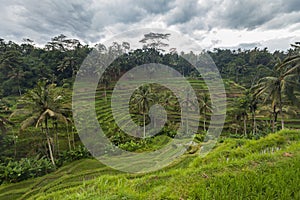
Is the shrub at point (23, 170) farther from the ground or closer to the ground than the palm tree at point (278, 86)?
closer to the ground

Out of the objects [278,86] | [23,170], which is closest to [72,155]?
[23,170]

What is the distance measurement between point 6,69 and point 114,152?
75.1 ft

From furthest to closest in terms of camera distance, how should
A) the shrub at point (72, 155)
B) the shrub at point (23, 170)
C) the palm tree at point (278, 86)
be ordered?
1. the shrub at point (72, 155)
2. the palm tree at point (278, 86)
3. the shrub at point (23, 170)

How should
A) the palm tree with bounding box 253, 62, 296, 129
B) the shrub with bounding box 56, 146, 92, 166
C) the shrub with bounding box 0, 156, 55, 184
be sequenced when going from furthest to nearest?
1. the shrub with bounding box 56, 146, 92, 166
2. the palm tree with bounding box 253, 62, 296, 129
3. the shrub with bounding box 0, 156, 55, 184

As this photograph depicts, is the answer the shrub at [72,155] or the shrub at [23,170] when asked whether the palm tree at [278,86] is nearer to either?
the shrub at [72,155]

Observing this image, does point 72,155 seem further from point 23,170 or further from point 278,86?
point 278,86

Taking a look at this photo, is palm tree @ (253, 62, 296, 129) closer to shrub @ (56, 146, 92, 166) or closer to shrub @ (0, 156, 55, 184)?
shrub @ (56, 146, 92, 166)

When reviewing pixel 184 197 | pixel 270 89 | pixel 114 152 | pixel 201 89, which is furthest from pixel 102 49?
pixel 184 197

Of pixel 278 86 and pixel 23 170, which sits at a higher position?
pixel 278 86

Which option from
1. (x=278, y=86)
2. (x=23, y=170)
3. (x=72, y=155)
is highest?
(x=278, y=86)

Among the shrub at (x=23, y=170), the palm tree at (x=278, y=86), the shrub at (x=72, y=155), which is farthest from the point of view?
the shrub at (x=72, y=155)

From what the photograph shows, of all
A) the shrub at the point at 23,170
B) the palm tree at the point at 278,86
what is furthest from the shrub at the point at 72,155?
the palm tree at the point at 278,86

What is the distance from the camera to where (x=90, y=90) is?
24.4 metres

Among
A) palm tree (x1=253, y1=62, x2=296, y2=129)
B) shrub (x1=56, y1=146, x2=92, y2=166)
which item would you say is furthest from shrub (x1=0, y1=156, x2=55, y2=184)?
palm tree (x1=253, y1=62, x2=296, y2=129)
